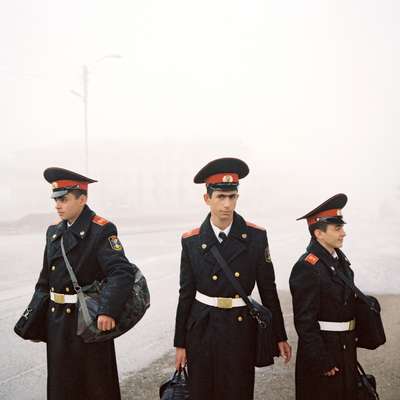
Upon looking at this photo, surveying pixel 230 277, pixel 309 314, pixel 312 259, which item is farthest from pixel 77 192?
pixel 309 314

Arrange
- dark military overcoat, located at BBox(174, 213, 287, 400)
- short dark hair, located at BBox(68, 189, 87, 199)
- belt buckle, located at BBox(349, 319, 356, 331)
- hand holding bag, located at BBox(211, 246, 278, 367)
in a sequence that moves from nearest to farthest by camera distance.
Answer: hand holding bag, located at BBox(211, 246, 278, 367), dark military overcoat, located at BBox(174, 213, 287, 400), belt buckle, located at BBox(349, 319, 356, 331), short dark hair, located at BBox(68, 189, 87, 199)

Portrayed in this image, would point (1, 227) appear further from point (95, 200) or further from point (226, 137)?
point (226, 137)

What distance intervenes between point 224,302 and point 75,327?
1091 mm

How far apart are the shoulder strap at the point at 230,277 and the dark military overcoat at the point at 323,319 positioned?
0.41 meters

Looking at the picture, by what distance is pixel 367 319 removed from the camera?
320 cm

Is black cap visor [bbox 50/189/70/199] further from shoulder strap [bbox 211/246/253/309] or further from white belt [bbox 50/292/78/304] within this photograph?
shoulder strap [bbox 211/246/253/309]

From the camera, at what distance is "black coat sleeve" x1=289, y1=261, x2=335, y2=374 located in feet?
10.00

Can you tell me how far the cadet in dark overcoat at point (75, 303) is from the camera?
324 cm

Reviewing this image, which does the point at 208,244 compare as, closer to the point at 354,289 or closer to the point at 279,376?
the point at 354,289

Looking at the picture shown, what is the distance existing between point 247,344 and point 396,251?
1345 cm

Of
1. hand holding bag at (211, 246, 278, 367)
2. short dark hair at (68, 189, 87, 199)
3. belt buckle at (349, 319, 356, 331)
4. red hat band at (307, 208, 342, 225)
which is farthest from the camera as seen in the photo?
short dark hair at (68, 189, 87, 199)

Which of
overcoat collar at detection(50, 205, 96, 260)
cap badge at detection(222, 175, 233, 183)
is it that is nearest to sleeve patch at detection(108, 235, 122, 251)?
overcoat collar at detection(50, 205, 96, 260)

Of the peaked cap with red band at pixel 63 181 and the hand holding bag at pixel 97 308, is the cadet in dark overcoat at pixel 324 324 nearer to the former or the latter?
the hand holding bag at pixel 97 308

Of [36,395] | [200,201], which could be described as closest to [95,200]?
[200,201]
